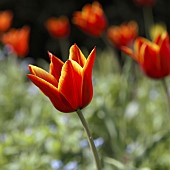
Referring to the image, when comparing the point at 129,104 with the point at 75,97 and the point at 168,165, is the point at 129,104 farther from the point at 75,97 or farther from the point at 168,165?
the point at 75,97

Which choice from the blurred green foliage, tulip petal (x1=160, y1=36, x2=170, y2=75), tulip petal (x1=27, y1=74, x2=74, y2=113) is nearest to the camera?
tulip petal (x1=27, y1=74, x2=74, y2=113)

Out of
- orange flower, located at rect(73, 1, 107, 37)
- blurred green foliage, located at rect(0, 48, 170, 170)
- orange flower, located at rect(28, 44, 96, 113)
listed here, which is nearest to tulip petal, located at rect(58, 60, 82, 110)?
orange flower, located at rect(28, 44, 96, 113)

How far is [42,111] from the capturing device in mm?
2803

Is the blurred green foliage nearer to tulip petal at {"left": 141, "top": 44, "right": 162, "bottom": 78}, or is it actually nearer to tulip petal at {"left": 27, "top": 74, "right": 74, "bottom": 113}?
tulip petal at {"left": 141, "top": 44, "right": 162, "bottom": 78}

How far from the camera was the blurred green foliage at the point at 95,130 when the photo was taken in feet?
7.00

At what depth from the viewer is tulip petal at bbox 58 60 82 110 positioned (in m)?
1.39

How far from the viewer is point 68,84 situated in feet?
4.58

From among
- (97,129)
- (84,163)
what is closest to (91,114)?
(97,129)

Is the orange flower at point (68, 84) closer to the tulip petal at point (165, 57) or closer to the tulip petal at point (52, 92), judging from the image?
the tulip petal at point (52, 92)

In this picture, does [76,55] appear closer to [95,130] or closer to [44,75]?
[44,75]

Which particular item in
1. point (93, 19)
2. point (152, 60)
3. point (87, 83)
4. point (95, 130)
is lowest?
point (95, 130)

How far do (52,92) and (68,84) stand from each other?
5 centimetres

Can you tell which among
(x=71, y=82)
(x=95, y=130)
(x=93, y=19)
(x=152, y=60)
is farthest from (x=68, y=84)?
(x=93, y=19)

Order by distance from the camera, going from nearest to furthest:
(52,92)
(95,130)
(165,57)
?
(52,92) < (165,57) < (95,130)
